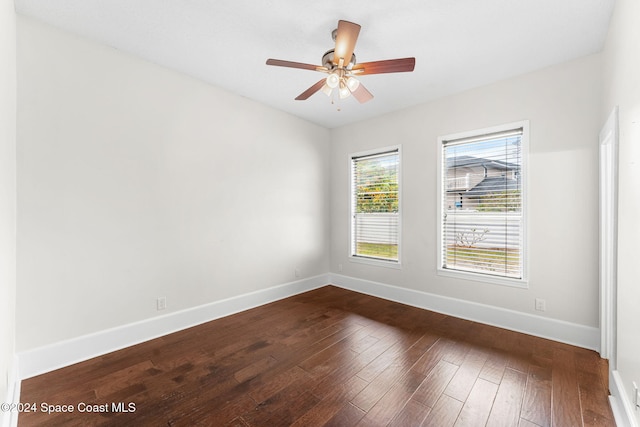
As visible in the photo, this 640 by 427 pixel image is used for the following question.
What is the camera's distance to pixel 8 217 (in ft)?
5.77

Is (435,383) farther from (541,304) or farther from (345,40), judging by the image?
(345,40)

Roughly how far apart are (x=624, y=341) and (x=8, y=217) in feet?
13.0

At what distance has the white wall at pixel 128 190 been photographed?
222 centimetres

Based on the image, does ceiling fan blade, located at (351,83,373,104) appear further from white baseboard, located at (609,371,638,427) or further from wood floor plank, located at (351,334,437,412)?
white baseboard, located at (609,371,638,427)

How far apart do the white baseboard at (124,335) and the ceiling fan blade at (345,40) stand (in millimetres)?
2992

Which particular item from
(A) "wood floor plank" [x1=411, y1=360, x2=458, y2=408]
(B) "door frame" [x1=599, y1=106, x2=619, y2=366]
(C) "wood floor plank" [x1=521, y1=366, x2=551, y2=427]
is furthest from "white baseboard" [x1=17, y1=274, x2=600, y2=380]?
(A) "wood floor plank" [x1=411, y1=360, x2=458, y2=408]

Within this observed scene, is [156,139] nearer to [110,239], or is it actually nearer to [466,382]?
[110,239]

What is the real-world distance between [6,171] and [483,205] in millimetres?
4234

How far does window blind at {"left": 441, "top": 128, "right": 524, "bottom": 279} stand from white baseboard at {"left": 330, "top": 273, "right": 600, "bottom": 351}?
0.43 m

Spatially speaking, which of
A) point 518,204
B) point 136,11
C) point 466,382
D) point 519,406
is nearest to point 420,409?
point 466,382

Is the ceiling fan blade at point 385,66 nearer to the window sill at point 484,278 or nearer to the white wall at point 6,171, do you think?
the white wall at point 6,171

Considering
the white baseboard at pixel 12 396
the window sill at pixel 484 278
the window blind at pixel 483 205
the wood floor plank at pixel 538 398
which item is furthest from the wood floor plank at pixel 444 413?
the white baseboard at pixel 12 396

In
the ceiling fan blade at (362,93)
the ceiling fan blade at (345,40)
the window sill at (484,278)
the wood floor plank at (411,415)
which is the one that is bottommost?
the wood floor plank at (411,415)

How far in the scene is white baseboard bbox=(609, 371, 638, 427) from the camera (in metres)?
1.54
